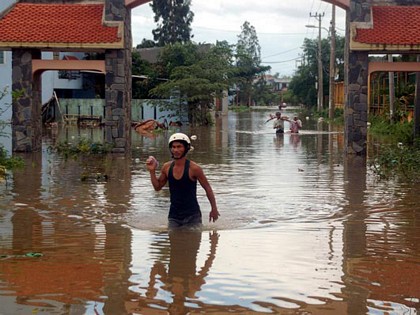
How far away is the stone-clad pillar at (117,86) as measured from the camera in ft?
74.4

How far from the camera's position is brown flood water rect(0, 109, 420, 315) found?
6453 millimetres

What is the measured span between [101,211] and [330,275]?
526 centimetres

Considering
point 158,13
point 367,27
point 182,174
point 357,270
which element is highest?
point 158,13

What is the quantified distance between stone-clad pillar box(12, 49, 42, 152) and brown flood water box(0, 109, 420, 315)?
6790 millimetres

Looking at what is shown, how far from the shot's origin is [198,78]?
45.0 meters

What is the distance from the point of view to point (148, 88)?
48.9 meters

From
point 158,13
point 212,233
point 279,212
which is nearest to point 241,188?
point 279,212

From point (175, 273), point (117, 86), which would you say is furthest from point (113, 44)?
point (175, 273)

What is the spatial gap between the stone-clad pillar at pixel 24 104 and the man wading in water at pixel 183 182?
14.4 meters

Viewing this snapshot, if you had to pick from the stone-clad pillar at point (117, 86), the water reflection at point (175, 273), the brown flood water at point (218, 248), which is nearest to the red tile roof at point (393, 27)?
the brown flood water at point (218, 248)

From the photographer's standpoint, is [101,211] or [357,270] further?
[101,211]

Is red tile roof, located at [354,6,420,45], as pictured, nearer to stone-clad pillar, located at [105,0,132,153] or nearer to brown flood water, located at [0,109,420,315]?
brown flood water, located at [0,109,420,315]

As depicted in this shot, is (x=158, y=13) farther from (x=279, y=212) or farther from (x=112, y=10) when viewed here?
(x=279, y=212)

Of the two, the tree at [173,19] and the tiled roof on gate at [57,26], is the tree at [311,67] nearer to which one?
the tree at [173,19]
